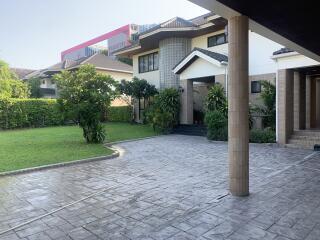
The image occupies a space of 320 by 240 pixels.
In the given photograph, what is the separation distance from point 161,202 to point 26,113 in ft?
65.3

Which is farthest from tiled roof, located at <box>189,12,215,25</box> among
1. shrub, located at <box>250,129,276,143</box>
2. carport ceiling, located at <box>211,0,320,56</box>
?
carport ceiling, located at <box>211,0,320,56</box>

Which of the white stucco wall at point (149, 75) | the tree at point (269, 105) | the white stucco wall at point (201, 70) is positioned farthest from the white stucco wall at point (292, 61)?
the white stucco wall at point (149, 75)

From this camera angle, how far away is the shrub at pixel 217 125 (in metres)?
14.4

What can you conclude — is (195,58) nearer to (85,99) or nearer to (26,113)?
(85,99)

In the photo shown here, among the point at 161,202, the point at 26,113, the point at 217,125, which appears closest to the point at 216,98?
the point at 217,125

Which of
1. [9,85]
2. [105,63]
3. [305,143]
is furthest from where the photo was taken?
[105,63]

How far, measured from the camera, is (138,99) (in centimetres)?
2422

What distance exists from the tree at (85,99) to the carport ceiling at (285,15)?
8921 millimetres

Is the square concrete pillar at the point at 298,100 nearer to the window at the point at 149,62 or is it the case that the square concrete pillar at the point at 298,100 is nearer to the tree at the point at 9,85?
the window at the point at 149,62

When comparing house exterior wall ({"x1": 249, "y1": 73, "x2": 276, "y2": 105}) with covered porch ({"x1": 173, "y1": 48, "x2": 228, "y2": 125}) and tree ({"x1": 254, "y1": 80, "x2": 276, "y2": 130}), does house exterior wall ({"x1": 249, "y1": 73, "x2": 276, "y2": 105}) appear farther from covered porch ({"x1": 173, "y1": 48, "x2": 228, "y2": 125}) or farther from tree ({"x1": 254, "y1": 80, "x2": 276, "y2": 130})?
covered porch ({"x1": 173, "y1": 48, "x2": 228, "y2": 125})

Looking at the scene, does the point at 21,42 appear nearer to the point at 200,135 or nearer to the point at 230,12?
the point at 230,12

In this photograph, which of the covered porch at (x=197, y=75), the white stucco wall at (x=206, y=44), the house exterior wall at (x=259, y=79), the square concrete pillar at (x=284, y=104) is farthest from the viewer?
the white stucco wall at (x=206, y=44)

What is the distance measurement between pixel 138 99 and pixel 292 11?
19381 millimetres

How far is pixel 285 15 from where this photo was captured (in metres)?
5.52
